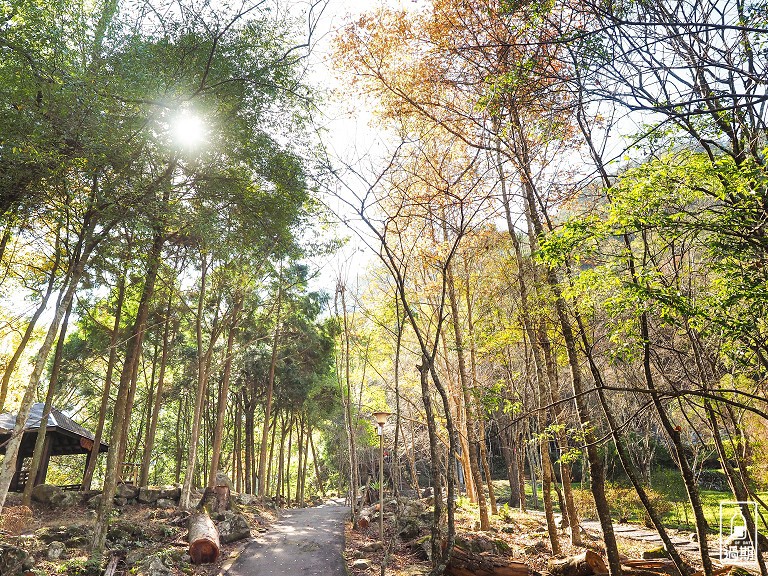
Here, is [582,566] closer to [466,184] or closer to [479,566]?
[479,566]

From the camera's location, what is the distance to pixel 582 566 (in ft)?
22.5

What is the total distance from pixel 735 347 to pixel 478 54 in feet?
15.7

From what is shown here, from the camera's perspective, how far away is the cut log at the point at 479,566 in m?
6.78

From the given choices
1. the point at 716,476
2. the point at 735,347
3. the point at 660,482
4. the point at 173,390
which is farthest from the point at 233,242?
the point at 716,476

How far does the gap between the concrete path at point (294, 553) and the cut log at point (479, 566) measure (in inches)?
88.0

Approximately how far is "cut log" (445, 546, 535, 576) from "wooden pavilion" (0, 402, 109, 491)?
12.1 m

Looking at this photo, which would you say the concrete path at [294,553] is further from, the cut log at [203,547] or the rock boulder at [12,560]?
the rock boulder at [12,560]

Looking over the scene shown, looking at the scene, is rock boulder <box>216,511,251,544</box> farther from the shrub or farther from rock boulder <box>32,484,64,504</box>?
the shrub

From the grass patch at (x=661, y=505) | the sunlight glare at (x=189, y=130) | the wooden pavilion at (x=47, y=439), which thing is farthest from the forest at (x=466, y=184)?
the wooden pavilion at (x=47, y=439)

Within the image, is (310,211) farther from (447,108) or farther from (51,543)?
(51,543)

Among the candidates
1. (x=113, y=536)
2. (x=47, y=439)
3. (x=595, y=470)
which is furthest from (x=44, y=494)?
(x=595, y=470)

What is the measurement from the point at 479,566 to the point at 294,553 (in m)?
4.19

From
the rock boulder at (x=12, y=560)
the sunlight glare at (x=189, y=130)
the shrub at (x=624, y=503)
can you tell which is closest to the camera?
the rock boulder at (x=12, y=560)

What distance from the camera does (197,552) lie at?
8172mm
